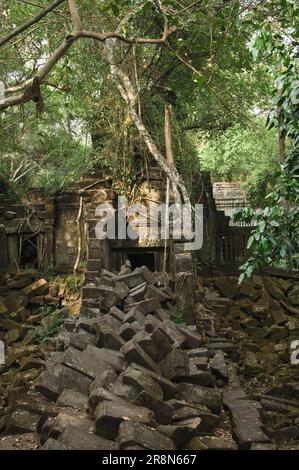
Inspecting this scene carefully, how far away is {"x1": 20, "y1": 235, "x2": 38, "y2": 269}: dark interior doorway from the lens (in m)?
15.1

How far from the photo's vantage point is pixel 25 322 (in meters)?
12.3

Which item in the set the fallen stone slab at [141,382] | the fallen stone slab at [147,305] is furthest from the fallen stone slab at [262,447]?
the fallen stone slab at [147,305]

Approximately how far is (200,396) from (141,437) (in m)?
1.37

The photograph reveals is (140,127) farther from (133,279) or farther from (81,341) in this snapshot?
(81,341)

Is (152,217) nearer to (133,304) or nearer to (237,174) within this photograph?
(133,304)

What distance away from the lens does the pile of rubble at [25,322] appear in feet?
29.1

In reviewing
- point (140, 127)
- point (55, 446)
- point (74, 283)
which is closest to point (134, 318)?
point (55, 446)

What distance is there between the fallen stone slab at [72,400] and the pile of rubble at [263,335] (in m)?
1.90

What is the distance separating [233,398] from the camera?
Result: 524 centimetres

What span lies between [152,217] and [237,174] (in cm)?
1727

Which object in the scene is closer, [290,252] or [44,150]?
[290,252]

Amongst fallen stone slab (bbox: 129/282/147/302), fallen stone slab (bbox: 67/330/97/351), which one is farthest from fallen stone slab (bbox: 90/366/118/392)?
fallen stone slab (bbox: 129/282/147/302)

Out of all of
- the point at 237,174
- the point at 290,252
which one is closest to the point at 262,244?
the point at 290,252
